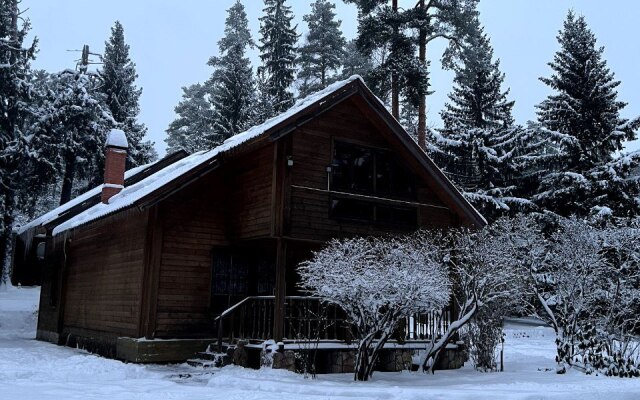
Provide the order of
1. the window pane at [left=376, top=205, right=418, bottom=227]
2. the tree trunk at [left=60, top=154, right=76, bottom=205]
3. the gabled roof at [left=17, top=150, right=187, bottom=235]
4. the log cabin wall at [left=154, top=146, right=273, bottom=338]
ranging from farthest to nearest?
the tree trunk at [left=60, top=154, right=76, bottom=205] → the gabled roof at [left=17, top=150, right=187, bottom=235] → the window pane at [left=376, top=205, right=418, bottom=227] → the log cabin wall at [left=154, top=146, right=273, bottom=338]

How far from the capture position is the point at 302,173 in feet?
48.7

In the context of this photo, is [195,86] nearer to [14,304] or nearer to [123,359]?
[14,304]

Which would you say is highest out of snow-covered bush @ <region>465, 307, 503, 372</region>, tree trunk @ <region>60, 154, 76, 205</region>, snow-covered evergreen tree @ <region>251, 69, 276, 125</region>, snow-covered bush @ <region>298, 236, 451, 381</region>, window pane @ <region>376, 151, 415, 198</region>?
snow-covered evergreen tree @ <region>251, 69, 276, 125</region>

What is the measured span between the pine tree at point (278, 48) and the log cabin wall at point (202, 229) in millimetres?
24406

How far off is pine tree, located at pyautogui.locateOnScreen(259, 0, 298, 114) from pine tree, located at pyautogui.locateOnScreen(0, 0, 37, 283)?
49.0 ft

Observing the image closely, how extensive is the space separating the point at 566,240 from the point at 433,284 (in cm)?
422

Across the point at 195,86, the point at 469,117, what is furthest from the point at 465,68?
the point at 195,86

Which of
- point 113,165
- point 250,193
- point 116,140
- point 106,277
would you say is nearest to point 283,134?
point 250,193

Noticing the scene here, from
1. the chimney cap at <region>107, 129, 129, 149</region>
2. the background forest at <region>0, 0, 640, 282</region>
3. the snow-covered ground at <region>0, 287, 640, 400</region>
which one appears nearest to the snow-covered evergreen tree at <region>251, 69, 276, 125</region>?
the background forest at <region>0, 0, 640, 282</region>

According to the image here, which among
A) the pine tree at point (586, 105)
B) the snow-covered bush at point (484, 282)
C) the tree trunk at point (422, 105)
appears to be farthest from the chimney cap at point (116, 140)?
the pine tree at point (586, 105)

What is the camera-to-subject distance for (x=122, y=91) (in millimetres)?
38406

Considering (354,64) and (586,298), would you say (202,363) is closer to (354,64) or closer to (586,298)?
(586,298)

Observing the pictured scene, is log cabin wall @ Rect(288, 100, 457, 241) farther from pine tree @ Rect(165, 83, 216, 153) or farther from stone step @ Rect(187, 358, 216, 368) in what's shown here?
pine tree @ Rect(165, 83, 216, 153)

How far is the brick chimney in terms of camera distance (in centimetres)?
1873
